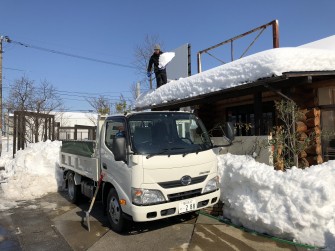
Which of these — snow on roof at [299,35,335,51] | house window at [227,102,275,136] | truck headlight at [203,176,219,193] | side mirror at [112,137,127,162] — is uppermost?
snow on roof at [299,35,335,51]

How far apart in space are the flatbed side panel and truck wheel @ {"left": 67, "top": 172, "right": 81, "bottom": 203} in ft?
0.97

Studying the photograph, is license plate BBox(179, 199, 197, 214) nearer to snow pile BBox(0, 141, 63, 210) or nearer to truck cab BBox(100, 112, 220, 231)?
truck cab BBox(100, 112, 220, 231)

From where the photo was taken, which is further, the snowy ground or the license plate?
the license plate

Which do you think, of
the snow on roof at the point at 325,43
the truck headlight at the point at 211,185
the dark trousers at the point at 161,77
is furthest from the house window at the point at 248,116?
the truck headlight at the point at 211,185

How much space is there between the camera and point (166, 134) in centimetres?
549

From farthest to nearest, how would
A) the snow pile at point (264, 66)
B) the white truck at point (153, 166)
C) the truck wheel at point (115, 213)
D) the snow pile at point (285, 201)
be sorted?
the snow pile at point (264, 66) < the truck wheel at point (115, 213) < the white truck at point (153, 166) < the snow pile at point (285, 201)

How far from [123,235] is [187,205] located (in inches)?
51.5

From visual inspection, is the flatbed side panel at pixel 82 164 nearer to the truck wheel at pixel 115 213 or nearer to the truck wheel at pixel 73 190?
the truck wheel at pixel 73 190

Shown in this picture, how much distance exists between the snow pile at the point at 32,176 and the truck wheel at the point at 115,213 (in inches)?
148

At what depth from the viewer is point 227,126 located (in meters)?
5.62

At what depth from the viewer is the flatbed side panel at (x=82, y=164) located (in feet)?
20.5

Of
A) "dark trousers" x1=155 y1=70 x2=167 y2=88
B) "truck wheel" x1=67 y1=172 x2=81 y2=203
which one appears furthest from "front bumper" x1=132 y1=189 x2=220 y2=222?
"dark trousers" x1=155 y1=70 x2=167 y2=88

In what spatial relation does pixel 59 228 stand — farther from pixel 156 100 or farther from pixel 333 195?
pixel 156 100

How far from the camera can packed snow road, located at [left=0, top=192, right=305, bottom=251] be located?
4.81m
